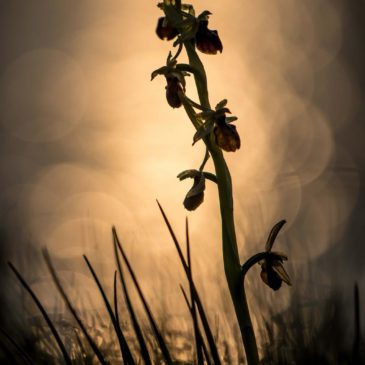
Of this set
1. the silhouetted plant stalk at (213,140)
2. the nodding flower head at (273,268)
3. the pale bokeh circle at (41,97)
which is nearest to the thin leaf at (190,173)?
the silhouetted plant stalk at (213,140)

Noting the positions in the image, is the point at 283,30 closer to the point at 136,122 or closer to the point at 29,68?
the point at 136,122

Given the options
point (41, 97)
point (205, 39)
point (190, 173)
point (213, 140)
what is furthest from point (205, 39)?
point (41, 97)

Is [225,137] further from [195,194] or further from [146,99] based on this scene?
[146,99]

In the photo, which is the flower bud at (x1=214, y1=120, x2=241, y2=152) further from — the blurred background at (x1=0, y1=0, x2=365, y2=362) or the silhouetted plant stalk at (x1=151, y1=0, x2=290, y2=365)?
the blurred background at (x1=0, y1=0, x2=365, y2=362)

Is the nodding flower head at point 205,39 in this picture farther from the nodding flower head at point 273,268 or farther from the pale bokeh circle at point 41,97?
the pale bokeh circle at point 41,97

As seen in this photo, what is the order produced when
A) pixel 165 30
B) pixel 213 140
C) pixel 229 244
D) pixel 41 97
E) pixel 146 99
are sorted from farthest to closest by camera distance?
pixel 41 97 < pixel 146 99 < pixel 165 30 < pixel 213 140 < pixel 229 244

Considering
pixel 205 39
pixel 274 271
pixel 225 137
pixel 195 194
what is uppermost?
pixel 205 39

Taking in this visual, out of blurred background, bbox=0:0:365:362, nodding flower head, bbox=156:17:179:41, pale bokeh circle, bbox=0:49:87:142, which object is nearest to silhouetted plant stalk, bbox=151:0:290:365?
nodding flower head, bbox=156:17:179:41
